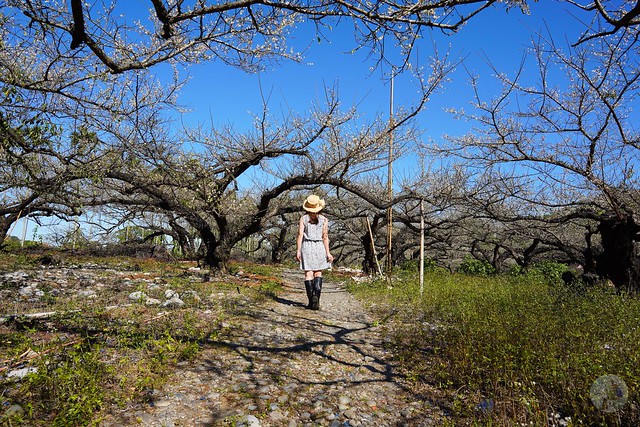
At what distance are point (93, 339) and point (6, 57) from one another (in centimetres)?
406

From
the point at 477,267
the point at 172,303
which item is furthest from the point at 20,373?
the point at 477,267

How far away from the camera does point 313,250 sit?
8070 mm

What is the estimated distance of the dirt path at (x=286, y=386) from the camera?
3.28 metres

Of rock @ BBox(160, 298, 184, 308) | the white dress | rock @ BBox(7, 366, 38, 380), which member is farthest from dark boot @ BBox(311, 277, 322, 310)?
rock @ BBox(7, 366, 38, 380)

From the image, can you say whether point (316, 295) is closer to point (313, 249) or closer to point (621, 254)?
point (313, 249)

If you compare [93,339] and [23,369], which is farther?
[93,339]

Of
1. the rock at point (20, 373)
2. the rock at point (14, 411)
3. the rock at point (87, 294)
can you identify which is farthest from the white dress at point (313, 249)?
the rock at point (14, 411)

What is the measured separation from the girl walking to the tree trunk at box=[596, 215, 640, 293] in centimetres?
633

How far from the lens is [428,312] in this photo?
24.2ft

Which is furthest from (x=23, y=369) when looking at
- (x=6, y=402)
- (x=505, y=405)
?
(x=505, y=405)

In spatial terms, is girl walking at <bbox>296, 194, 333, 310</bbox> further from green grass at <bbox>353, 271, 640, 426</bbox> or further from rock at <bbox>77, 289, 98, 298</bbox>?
rock at <bbox>77, 289, 98, 298</bbox>

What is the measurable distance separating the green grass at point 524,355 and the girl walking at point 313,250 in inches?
70.1

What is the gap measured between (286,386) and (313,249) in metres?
4.22

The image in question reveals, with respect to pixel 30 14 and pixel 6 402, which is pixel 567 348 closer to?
pixel 6 402
